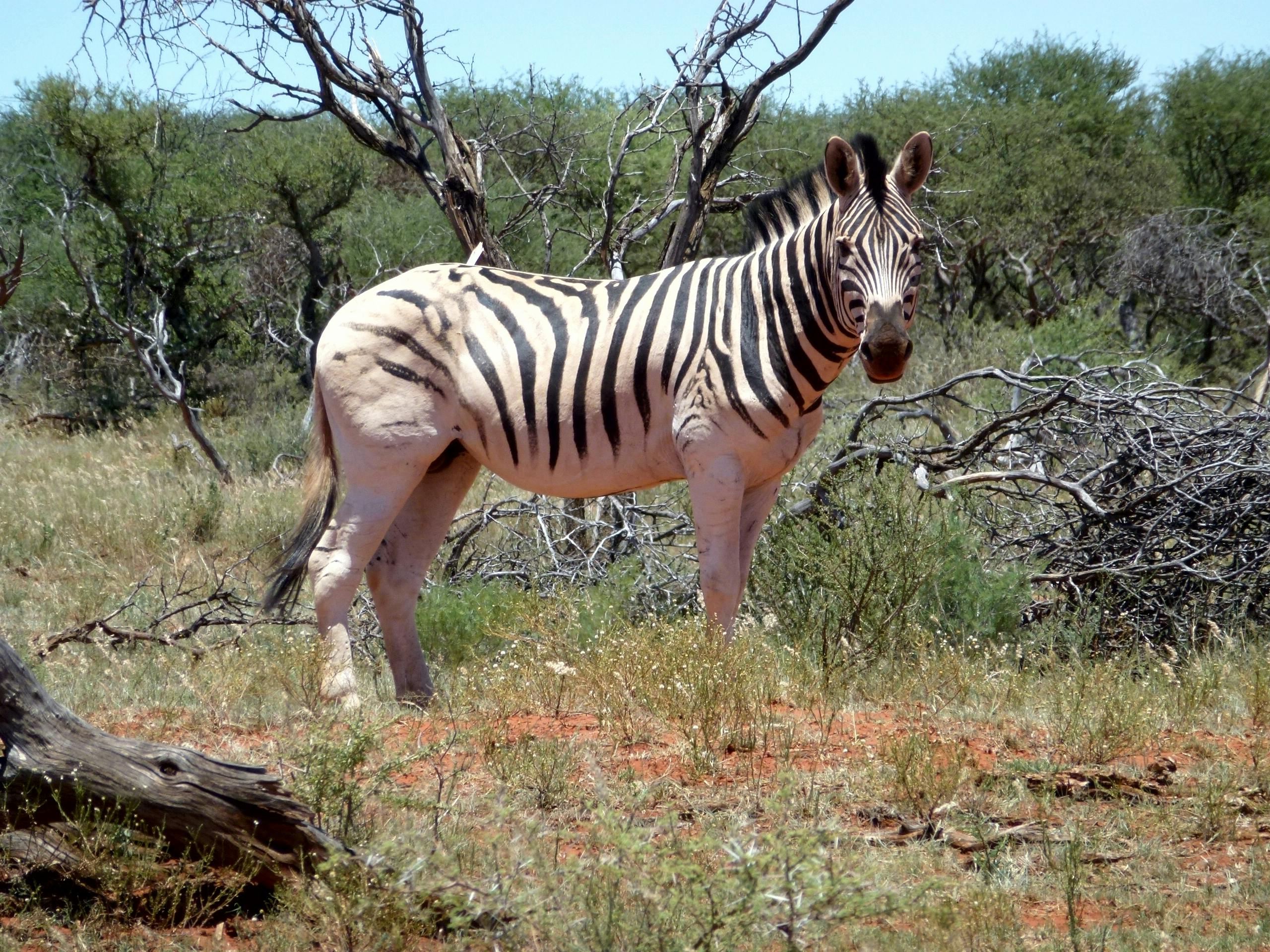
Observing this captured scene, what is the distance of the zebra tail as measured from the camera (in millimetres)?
5891

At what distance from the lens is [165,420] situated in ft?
51.8

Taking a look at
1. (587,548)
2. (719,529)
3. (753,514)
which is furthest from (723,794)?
Result: (587,548)

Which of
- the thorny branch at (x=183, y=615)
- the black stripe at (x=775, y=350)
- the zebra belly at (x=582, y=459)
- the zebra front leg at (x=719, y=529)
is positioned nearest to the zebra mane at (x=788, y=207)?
the black stripe at (x=775, y=350)

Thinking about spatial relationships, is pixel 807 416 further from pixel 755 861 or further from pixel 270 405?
pixel 270 405

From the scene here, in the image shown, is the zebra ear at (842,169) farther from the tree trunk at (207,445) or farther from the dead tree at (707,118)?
the tree trunk at (207,445)

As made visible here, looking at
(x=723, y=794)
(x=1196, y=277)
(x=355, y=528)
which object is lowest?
(x=723, y=794)

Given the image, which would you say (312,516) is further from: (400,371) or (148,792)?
(148,792)

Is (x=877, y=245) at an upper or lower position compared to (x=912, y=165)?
lower

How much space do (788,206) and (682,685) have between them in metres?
2.62

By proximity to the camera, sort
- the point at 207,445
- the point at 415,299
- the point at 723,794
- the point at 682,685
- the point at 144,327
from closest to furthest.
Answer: the point at 723,794
the point at 682,685
the point at 415,299
the point at 207,445
the point at 144,327

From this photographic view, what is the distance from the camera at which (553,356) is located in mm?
5746

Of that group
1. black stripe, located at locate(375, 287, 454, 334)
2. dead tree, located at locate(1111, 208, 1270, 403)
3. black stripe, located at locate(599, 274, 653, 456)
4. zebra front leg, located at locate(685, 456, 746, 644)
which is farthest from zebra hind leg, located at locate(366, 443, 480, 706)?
dead tree, located at locate(1111, 208, 1270, 403)

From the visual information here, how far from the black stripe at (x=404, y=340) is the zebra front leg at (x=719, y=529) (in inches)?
51.2

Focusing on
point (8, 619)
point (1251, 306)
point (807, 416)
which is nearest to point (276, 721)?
point (807, 416)
